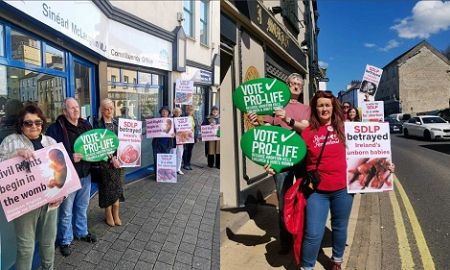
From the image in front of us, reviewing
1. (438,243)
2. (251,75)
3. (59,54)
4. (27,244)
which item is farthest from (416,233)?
(59,54)

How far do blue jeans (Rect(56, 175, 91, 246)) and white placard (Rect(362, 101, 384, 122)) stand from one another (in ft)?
7.56

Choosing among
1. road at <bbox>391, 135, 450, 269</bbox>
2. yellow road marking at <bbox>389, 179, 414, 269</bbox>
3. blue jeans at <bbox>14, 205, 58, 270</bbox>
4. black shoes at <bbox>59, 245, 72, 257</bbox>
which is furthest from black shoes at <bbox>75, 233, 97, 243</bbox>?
road at <bbox>391, 135, 450, 269</bbox>

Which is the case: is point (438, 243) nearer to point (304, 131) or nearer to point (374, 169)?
point (374, 169)

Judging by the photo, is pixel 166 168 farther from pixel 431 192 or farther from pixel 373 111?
pixel 431 192

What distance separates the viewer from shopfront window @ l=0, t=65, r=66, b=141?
1.74 metres

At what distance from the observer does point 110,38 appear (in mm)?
3420

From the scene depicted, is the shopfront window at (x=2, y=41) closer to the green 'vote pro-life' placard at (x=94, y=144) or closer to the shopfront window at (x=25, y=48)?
the shopfront window at (x=25, y=48)

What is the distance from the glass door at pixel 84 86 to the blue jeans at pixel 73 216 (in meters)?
0.56

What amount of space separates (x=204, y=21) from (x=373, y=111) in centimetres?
157

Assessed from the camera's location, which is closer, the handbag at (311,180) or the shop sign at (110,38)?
the handbag at (311,180)

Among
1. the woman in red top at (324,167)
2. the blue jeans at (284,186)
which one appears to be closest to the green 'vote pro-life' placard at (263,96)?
the woman in red top at (324,167)

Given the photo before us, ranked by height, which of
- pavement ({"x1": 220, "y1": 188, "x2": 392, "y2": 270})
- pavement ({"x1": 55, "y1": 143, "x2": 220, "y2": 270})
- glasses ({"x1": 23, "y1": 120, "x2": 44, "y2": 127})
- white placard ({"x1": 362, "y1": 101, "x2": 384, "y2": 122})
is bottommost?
pavement ({"x1": 220, "y1": 188, "x2": 392, "y2": 270})

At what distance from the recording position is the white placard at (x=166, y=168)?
399 centimetres

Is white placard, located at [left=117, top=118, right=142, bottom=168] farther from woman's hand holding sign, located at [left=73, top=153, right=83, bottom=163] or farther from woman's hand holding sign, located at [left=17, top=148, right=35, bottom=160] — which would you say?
woman's hand holding sign, located at [left=17, top=148, right=35, bottom=160]
